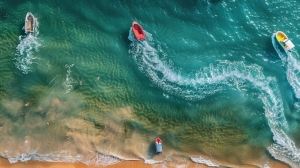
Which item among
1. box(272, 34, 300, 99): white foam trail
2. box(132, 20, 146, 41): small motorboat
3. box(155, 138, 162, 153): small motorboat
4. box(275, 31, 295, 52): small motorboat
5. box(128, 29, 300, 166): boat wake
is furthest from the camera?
box(272, 34, 300, 99): white foam trail

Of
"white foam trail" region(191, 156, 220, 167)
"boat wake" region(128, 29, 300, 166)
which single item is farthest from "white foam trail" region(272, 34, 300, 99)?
"white foam trail" region(191, 156, 220, 167)

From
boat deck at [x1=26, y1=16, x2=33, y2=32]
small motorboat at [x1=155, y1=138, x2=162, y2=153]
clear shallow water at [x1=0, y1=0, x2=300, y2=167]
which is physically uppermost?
boat deck at [x1=26, y1=16, x2=33, y2=32]

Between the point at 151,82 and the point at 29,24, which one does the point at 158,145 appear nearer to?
the point at 151,82

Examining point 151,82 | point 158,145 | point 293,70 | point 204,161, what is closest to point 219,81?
point 151,82

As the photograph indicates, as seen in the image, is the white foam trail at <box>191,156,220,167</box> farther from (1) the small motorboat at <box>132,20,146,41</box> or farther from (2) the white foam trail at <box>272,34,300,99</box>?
(1) the small motorboat at <box>132,20,146,41</box>

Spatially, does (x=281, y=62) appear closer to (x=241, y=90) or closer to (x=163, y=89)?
(x=241, y=90)

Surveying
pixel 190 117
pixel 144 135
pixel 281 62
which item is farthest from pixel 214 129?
pixel 281 62

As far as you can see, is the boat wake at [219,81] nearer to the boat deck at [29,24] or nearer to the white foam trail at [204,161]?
the white foam trail at [204,161]
